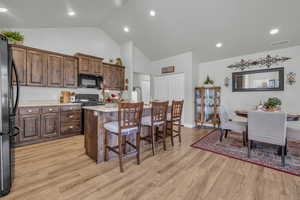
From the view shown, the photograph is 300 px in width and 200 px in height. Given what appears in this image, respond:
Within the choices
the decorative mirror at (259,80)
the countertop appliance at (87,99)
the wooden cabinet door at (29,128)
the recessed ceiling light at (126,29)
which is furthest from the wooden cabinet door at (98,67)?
the decorative mirror at (259,80)

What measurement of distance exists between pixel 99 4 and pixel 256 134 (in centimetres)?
474

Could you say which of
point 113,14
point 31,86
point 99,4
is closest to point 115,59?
point 113,14

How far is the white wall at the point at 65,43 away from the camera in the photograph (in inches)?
142

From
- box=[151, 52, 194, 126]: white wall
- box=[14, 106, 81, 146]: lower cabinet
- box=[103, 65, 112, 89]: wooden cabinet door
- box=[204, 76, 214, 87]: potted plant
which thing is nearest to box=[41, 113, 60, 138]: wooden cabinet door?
box=[14, 106, 81, 146]: lower cabinet

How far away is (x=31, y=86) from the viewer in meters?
3.45

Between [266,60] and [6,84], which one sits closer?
[6,84]

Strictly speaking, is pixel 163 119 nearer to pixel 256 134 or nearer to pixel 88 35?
pixel 256 134

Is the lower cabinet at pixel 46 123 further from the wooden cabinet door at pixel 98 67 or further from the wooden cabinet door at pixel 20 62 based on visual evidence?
the wooden cabinet door at pixel 98 67

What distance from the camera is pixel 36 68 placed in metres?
3.38

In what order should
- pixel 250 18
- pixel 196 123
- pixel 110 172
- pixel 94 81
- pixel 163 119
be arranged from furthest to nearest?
pixel 196 123
pixel 94 81
pixel 250 18
pixel 163 119
pixel 110 172

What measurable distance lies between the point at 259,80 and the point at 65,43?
6.37 meters

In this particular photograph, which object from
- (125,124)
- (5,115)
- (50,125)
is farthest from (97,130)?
(50,125)

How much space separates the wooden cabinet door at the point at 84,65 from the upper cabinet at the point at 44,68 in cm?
14

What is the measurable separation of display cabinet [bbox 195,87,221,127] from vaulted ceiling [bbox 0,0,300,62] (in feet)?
4.22
